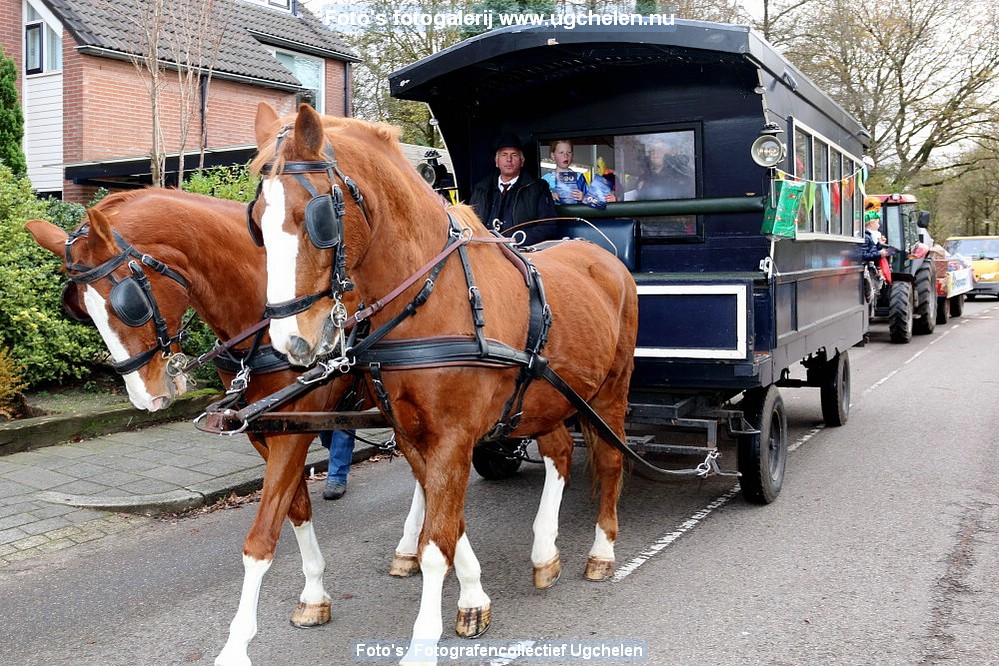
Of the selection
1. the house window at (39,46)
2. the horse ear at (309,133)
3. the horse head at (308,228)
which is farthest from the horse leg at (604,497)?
the house window at (39,46)

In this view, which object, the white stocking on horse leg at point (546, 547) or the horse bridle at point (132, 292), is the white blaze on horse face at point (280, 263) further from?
the white stocking on horse leg at point (546, 547)

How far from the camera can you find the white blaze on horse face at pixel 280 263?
8.70ft

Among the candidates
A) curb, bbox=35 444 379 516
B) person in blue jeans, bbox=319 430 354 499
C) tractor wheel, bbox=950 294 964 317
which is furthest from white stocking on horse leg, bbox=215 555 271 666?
tractor wheel, bbox=950 294 964 317

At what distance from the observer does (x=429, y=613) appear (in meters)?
3.22

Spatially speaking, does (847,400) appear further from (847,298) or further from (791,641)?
(791,641)

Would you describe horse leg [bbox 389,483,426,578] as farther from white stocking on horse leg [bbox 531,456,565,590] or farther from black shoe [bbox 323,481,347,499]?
black shoe [bbox 323,481,347,499]

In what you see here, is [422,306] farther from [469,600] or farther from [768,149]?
[768,149]

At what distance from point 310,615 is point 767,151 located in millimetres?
3752

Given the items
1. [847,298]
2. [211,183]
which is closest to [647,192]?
[847,298]

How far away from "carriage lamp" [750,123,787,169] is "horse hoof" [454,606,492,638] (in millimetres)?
3194

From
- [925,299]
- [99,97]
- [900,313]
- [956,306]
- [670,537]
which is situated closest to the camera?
[670,537]

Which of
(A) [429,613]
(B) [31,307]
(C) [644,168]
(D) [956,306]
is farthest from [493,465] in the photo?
(D) [956,306]

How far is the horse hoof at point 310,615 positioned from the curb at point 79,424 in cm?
418

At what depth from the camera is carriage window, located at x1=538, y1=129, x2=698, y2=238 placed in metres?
6.02
